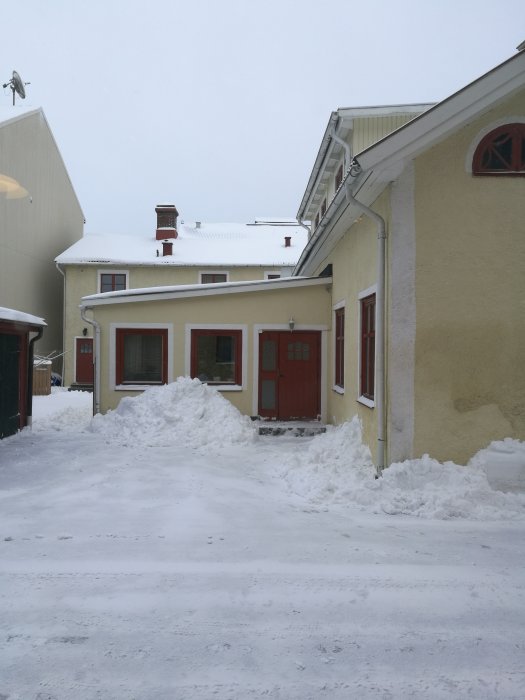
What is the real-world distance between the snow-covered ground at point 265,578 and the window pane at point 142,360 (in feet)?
12.8

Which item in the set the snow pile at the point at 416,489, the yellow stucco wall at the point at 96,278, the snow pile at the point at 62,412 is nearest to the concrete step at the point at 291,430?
the snow pile at the point at 416,489

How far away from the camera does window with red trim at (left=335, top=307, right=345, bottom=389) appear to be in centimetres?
1057

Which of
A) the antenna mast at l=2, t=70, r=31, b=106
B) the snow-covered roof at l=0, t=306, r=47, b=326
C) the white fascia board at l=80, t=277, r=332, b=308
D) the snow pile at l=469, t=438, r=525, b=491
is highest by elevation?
the antenna mast at l=2, t=70, r=31, b=106

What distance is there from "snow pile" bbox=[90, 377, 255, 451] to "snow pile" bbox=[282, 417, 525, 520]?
275 cm

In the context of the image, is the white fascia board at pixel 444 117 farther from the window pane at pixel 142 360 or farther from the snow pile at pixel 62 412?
the snow pile at pixel 62 412

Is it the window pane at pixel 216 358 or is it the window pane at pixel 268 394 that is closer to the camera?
the window pane at pixel 268 394

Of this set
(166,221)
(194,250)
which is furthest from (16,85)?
(194,250)

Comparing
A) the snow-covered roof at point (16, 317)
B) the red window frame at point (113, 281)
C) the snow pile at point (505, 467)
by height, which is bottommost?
the snow pile at point (505, 467)

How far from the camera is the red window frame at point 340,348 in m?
10.6

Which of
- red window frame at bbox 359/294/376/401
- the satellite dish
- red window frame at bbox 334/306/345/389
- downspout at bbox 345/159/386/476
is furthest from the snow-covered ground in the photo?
the satellite dish

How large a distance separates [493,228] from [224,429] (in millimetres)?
5818

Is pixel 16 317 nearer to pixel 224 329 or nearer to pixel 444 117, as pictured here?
pixel 224 329

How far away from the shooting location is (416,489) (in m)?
6.35

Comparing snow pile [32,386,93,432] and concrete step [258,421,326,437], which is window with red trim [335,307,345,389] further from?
snow pile [32,386,93,432]
